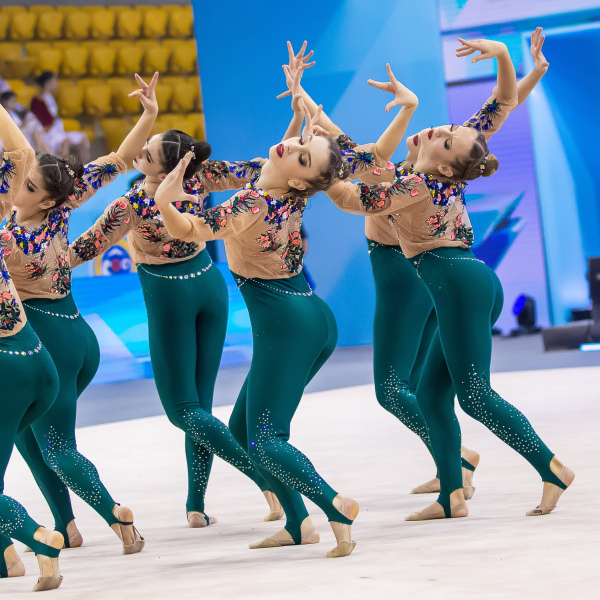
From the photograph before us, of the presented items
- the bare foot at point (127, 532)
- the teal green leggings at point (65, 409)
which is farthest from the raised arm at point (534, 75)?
the bare foot at point (127, 532)

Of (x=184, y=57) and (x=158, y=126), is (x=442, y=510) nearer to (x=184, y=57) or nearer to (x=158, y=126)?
(x=158, y=126)

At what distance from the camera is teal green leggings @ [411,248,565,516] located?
11.3 ft

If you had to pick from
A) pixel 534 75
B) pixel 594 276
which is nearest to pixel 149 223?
pixel 534 75

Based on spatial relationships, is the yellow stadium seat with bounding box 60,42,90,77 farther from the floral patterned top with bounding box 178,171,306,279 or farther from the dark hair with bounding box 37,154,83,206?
the floral patterned top with bounding box 178,171,306,279

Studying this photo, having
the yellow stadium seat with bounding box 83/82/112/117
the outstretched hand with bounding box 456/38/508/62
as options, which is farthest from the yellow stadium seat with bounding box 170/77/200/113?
the outstretched hand with bounding box 456/38/508/62

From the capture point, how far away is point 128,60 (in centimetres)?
1066

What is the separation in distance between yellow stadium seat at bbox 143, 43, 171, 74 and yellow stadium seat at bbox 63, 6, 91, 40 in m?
0.68

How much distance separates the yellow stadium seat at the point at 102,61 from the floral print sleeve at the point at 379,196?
301 inches

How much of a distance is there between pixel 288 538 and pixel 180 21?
846 cm

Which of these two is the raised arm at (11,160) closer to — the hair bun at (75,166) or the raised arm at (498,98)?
the hair bun at (75,166)

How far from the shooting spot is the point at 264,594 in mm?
2586

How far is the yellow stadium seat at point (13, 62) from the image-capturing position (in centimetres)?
977

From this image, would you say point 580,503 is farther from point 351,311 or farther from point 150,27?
point 150,27

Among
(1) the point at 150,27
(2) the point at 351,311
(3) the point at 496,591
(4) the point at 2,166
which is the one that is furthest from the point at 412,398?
(1) the point at 150,27
